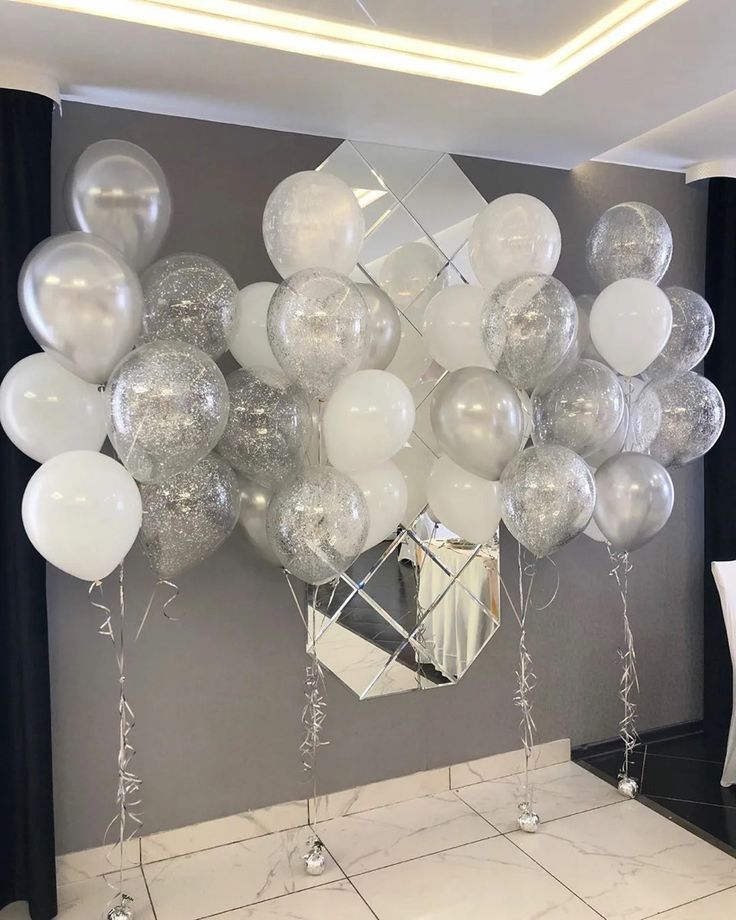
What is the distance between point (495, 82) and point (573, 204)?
921mm

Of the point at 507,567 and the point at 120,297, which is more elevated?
the point at 120,297

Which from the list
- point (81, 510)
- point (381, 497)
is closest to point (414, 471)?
point (381, 497)

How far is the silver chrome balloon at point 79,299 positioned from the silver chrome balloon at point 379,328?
0.69 meters

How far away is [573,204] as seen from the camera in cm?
319

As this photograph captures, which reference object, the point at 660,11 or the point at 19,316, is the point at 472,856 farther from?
the point at 660,11

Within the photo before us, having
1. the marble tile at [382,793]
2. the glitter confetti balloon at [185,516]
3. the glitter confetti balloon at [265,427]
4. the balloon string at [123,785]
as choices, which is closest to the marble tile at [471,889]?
the marble tile at [382,793]

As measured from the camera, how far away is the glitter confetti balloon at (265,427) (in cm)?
207

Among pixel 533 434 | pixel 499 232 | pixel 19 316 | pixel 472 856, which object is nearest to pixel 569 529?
pixel 533 434

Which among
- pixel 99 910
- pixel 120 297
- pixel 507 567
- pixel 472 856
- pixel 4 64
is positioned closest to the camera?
pixel 120 297

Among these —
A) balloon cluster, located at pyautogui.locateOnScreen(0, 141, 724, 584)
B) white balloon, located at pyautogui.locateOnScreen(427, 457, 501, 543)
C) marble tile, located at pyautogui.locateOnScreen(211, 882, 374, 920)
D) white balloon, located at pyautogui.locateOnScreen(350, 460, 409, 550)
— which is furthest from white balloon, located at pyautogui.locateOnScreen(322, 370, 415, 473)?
marble tile, located at pyautogui.locateOnScreen(211, 882, 374, 920)

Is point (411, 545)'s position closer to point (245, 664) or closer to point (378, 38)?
point (245, 664)

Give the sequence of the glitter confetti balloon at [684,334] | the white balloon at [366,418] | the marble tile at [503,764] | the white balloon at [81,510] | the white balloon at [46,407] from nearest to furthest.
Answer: the white balloon at [81,510]
the white balloon at [46,407]
the white balloon at [366,418]
the glitter confetti balloon at [684,334]
the marble tile at [503,764]

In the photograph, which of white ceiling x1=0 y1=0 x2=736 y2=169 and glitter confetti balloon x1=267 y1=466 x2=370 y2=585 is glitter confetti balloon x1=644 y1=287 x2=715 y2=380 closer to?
white ceiling x1=0 y1=0 x2=736 y2=169

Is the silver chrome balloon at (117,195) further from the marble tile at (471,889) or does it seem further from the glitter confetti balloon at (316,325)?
the marble tile at (471,889)
